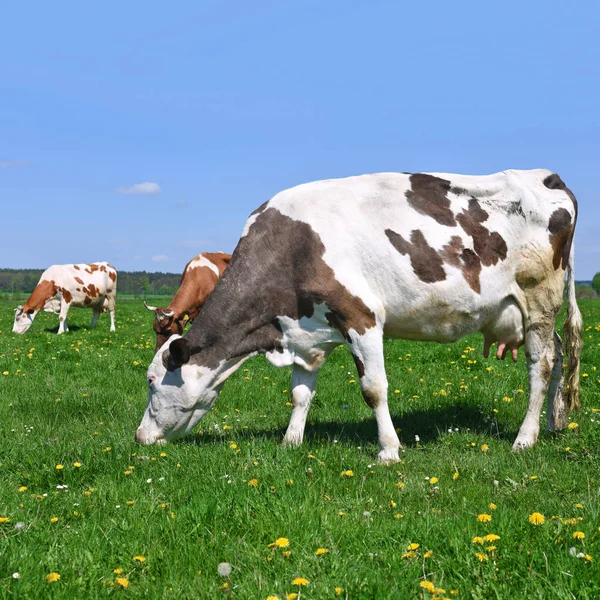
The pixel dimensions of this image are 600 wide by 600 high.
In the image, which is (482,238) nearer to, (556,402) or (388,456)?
(556,402)

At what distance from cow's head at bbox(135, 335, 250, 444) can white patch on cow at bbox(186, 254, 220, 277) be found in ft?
34.6

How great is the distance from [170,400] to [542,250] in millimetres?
4093

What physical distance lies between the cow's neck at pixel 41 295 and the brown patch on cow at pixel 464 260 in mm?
18513

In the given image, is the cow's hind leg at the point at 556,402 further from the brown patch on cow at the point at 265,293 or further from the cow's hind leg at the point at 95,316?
the cow's hind leg at the point at 95,316

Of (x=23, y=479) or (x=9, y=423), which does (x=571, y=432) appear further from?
(x=9, y=423)

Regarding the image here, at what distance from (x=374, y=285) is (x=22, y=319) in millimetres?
18139

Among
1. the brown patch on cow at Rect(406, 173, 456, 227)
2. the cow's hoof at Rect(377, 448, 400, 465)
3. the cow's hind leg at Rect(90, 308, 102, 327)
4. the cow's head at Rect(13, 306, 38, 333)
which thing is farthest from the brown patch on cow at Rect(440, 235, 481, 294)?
the cow's hind leg at Rect(90, 308, 102, 327)

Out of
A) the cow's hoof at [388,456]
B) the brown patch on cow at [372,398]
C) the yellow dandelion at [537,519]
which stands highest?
the brown patch on cow at [372,398]

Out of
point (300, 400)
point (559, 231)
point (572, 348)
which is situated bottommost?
point (300, 400)

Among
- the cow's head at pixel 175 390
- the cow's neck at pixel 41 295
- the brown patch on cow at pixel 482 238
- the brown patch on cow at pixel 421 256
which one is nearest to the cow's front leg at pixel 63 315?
the cow's neck at pixel 41 295

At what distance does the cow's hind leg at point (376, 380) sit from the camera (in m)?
5.88

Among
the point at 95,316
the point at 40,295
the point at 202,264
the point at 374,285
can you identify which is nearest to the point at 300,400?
the point at 374,285

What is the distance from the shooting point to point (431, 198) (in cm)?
641

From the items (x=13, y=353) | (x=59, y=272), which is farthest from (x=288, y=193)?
(x=59, y=272)
